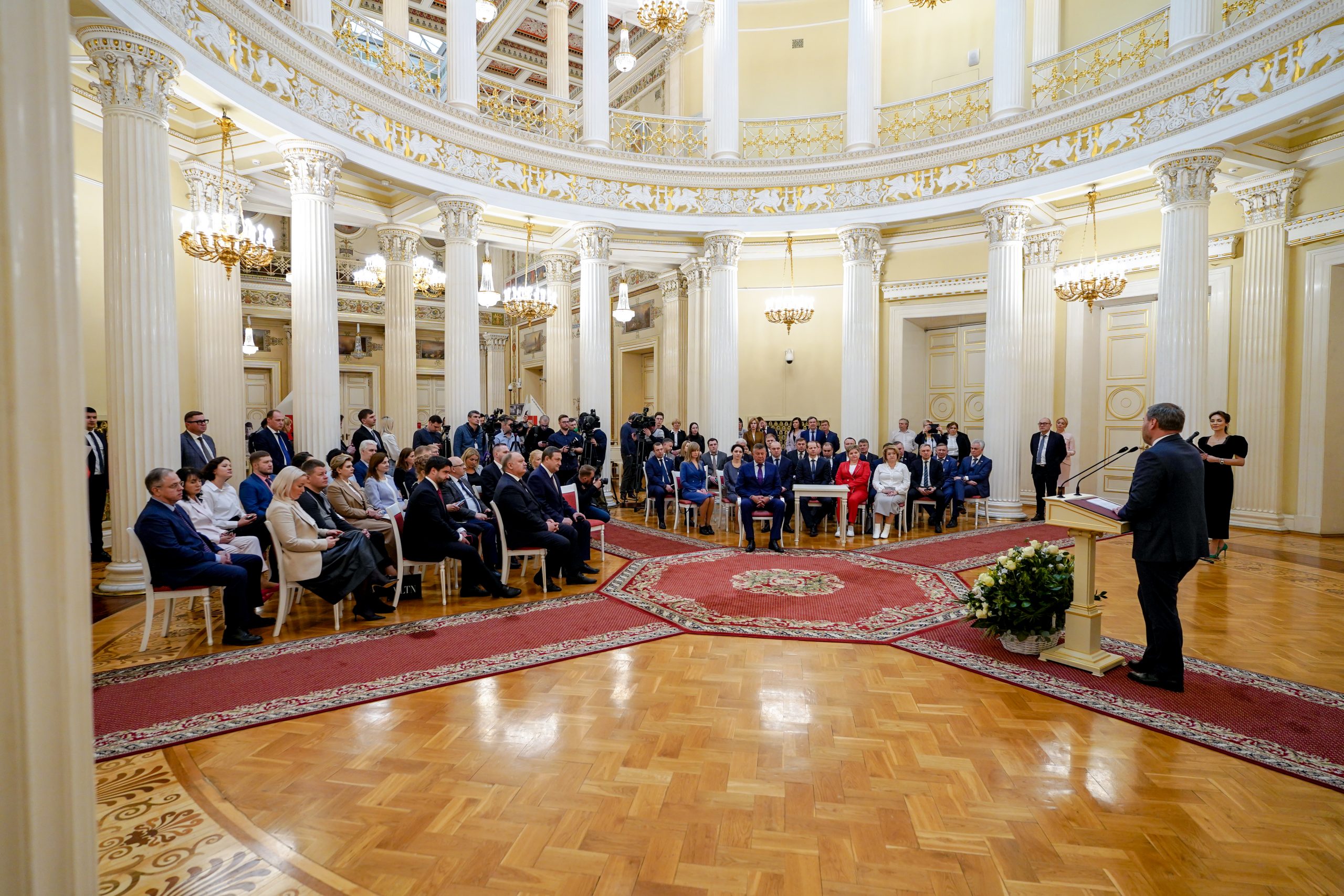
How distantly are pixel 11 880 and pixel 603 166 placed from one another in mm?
11820

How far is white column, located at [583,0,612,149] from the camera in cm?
1148

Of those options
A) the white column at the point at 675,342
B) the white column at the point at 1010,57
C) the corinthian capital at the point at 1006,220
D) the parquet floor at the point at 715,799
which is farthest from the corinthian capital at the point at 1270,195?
the white column at the point at 675,342

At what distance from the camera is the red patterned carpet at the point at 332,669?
349 cm

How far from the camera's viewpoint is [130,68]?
5.61m

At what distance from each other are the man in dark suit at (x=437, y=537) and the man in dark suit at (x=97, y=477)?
3696mm

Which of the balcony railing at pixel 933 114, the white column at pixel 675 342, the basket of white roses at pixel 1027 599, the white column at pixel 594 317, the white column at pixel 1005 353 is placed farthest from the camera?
the white column at pixel 675 342

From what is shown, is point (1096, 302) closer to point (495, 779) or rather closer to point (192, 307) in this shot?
point (495, 779)

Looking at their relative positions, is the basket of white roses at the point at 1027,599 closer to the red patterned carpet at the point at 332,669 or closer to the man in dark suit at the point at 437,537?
the red patterned carpet at the point at 332,669

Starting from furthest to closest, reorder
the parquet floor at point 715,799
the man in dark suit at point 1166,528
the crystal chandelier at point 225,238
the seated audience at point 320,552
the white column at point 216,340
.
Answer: the white column at point 216,340 → the crystal chandelier at point 225,238 → the seated audience at point 320,552 → the man in dark suit at point 1166,528 → the parquet floor at point 715,799

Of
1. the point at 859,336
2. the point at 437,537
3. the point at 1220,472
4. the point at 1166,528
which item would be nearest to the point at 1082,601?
the point at 1166,528

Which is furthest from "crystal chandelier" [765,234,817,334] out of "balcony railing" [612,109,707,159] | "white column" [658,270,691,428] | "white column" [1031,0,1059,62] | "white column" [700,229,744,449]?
"white column" [1031,0,1059,62]

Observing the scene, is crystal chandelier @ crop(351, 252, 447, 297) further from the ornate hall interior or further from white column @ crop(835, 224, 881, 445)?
white column @ crop(835, 224, 881, 445)

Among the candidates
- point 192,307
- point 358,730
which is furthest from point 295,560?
point 192,307

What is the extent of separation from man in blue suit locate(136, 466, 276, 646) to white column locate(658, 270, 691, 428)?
436 inches
